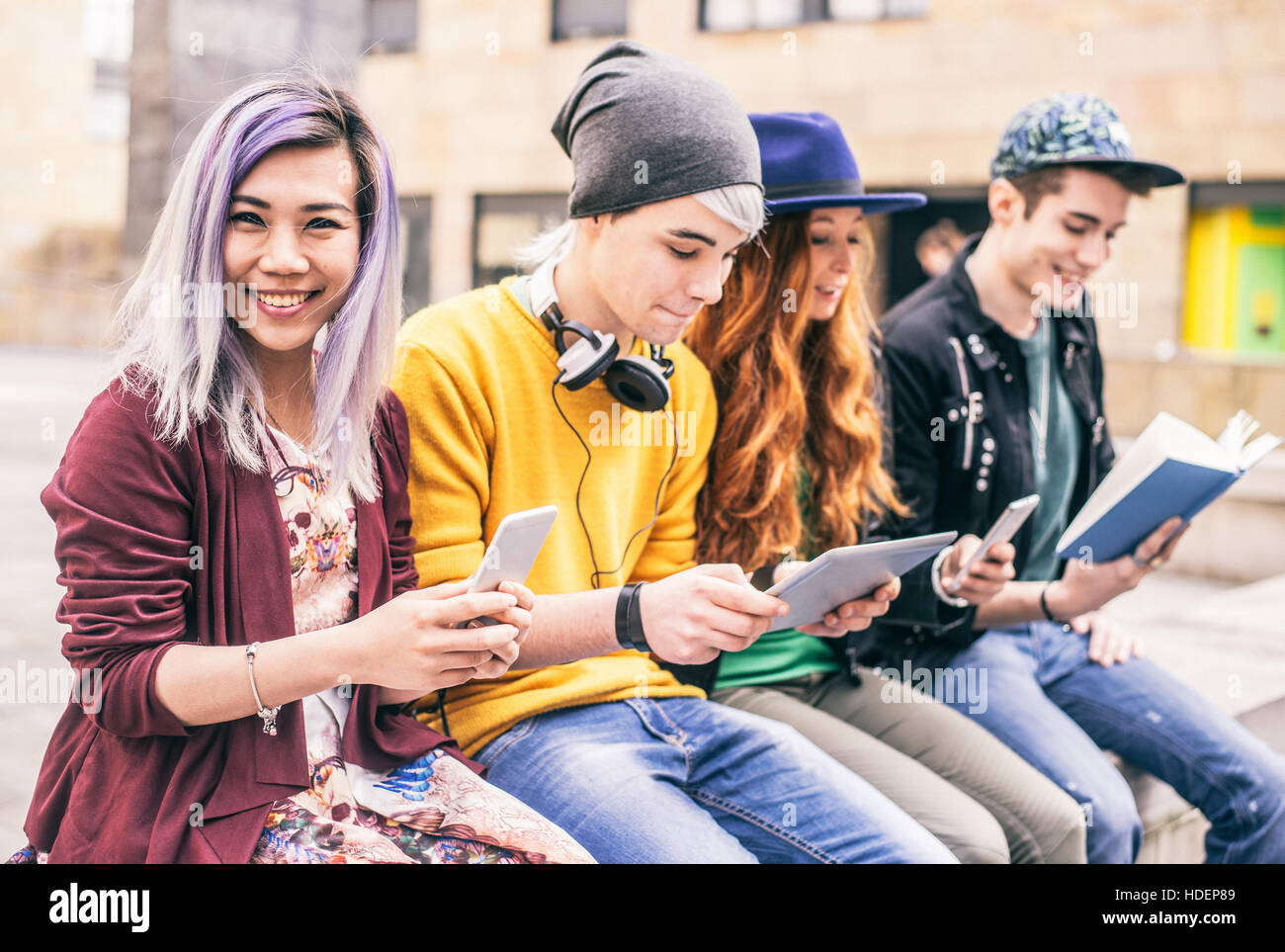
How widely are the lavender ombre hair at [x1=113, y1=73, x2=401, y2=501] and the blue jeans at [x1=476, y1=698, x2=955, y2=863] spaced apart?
552mm

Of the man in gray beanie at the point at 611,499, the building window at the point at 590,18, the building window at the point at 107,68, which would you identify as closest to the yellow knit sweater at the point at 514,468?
the man in gray beanie at the point at 611,499

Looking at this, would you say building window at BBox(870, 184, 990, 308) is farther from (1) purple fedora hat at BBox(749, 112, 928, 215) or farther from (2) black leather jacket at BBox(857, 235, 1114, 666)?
(1) purple fedora hat at BBox(749, 112, 928, 215)

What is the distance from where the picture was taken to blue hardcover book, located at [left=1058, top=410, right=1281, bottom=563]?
8.00 ft

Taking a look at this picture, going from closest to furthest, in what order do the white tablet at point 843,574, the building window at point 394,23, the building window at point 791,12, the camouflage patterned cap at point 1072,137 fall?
1. the white tablet at point 843,574
2. the camouflage patterned cap at point 1072,137
3. the building window at point 791,12
4. the building window at point 394,23

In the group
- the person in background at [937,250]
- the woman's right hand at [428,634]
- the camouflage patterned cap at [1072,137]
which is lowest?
the woman's right hand at [428,634]

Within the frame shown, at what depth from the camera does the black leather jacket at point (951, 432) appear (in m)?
2.85

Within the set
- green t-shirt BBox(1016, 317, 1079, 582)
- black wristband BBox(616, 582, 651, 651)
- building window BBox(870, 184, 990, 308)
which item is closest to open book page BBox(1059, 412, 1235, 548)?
green t-shirt BBox(1016, 317, 1079, 582)

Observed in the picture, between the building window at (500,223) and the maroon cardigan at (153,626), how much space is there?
13.6 m

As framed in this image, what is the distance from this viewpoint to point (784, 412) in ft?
8.42

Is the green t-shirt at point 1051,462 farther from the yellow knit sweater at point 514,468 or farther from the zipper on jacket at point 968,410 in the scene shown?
the yellow knit sweater at point 514,468

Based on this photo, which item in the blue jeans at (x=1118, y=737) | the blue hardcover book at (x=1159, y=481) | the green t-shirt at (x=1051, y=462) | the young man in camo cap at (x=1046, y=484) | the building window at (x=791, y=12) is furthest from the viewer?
the building window at (x=791, y=12)

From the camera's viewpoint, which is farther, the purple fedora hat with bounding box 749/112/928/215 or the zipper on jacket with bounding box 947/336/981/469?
the zipper on jacket with bounding box 947/336/981/469

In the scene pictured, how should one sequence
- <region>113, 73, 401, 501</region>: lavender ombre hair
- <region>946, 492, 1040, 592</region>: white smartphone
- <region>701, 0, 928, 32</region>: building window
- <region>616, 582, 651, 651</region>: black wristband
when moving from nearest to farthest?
<region>113, 73, 401, 501</region>: lavender ombre hair < <region>616, 582, 651, 651</region>: black wristband < <region>946, 492, 1040, 592</region>: white smartphone < <region>701, 0, 928, 32</region>: building window
